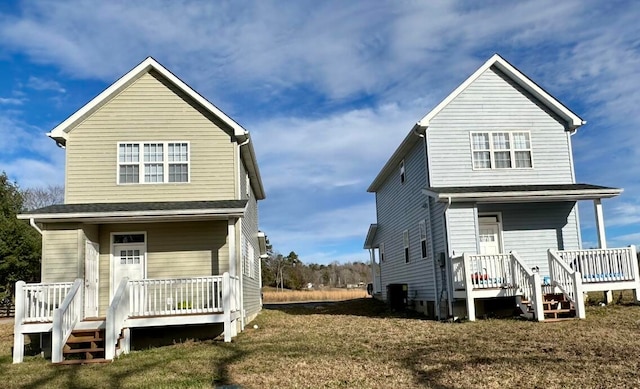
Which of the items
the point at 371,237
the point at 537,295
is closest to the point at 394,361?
the point at 537,295

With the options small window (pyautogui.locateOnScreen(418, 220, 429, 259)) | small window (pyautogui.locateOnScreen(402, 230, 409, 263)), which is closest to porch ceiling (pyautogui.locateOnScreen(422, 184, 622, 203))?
small window (pyautogui.locateOnScreen(418, 220, 429, 259))

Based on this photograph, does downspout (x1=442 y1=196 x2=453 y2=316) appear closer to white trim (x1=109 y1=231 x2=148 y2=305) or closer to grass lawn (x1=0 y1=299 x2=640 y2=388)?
grass lawn (x1=0 y1=299 x2=640 y2=388)

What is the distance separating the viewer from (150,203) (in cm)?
1452

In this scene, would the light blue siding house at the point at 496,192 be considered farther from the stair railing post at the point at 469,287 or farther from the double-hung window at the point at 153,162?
the double-hung window at the point at 153,162

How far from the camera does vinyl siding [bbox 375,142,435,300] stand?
1780cm

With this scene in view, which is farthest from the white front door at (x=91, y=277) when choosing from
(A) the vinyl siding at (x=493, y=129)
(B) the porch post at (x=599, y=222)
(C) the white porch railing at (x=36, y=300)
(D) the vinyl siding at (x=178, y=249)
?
(B) the porch post at (x=599, y=222)

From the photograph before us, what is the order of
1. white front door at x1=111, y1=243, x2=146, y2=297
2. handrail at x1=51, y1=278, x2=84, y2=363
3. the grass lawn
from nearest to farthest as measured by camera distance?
the grass lawn < handrail at x1=51, y1=278, x2=84, y2=363 < white front door at x1=111, y1=243, x2=146, y2=297

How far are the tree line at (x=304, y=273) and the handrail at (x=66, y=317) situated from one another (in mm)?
53663

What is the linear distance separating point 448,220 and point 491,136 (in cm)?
367

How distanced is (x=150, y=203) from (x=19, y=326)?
172 inches

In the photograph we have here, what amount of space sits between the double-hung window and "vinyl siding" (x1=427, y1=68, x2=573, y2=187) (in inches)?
307

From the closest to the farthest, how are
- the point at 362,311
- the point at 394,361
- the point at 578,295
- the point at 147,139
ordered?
1. the point at 394,361
2. the point at 578,295
3. the point at 147,139
4. the point at 362,311

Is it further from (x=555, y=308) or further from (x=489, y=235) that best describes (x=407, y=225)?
(x=555, y=308)

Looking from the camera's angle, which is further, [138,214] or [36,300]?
[138,214]
